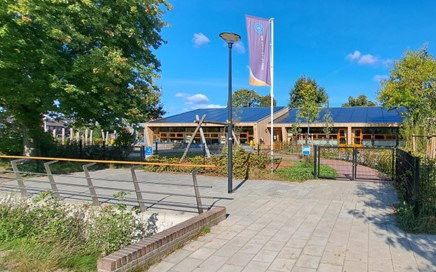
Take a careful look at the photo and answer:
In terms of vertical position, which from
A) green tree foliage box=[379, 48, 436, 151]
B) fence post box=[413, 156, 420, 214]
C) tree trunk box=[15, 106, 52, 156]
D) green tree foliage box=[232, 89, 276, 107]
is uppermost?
green tree foliage box=[232, 89, 276, 107]

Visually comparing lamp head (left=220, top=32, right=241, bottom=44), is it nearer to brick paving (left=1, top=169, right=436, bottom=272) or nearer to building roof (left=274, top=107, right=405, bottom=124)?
brick paving (left=1, top=169, right=436, bottom=272)

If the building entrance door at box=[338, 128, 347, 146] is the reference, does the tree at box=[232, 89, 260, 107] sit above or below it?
above

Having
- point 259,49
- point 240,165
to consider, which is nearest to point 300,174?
point 240,165

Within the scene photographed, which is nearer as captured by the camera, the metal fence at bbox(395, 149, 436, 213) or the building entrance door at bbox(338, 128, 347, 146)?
the metal fence at bbox(395, 149, 436, 213)

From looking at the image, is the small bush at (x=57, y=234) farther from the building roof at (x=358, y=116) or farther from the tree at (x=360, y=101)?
the tree at (x=360, y=101)

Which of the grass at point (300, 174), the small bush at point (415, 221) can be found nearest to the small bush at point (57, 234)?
the small bush at point (415, 221)

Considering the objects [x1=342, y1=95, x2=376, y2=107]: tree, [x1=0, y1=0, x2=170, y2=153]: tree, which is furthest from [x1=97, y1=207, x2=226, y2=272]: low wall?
[x1=342, y1=95, x2=376, y2=107]: tree

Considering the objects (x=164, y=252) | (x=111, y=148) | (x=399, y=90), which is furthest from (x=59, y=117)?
(x=399, y=90)

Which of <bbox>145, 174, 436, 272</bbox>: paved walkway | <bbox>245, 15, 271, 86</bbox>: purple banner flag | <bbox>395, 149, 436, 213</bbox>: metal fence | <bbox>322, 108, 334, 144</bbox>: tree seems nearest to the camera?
<bbox>145, 174, 436, 272</bbox>: paved walkway

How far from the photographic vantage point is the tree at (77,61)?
12977mm

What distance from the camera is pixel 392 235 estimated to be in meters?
6.28

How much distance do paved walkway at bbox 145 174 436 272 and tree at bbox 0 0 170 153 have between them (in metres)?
8.68

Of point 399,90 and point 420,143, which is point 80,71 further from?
point 399,90

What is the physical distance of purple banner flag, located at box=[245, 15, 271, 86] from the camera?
14398mm
